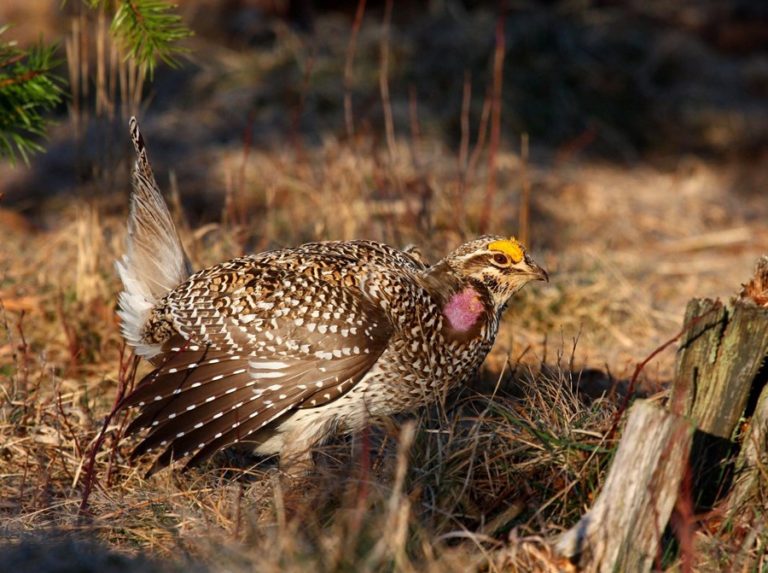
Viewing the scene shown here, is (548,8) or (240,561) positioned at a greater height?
(548,8)

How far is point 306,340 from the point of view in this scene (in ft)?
12.2

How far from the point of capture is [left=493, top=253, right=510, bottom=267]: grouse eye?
4.09 meters

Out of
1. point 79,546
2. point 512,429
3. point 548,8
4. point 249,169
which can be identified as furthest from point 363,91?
point 79,546

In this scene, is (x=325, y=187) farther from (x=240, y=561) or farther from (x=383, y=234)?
(x=240, y=561)

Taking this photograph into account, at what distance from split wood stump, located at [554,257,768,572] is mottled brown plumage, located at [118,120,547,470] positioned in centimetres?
103

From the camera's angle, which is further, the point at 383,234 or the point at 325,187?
the point at 325,187

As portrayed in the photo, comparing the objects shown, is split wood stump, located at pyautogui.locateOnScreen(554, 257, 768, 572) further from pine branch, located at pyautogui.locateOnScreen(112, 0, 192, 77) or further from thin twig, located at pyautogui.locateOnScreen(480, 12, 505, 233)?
thin twig, located at pyautogui.locateOnScreen(480, 12, 505, 233)

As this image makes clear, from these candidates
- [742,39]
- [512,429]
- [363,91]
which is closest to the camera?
[512,429]

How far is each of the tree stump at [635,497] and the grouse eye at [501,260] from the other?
1314 millimetres

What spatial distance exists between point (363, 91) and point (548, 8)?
2119 millimetres

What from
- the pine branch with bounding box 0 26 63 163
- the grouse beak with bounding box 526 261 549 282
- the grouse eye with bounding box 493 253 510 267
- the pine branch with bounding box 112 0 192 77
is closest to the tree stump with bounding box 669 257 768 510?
the grouse beak with bounding box 526 261 549 282

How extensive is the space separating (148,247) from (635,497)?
7.70 feet

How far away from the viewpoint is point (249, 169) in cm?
775

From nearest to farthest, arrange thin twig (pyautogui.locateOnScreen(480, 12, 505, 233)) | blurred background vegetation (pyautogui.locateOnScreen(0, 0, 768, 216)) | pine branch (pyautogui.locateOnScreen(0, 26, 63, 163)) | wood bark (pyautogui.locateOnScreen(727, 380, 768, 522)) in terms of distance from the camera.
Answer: wood bark (pyautogui.locateOnScreen(727, 380, 768, 522))
pine branch (pyautogui.locateOnScreen(0, 26, 63, 163))
thin twig (pyautogui.locateOnScreen(480, 12, 505, 233))
blurred background vegetation (pyautogui.locateOnScreen(0, 0, 768, 216))
